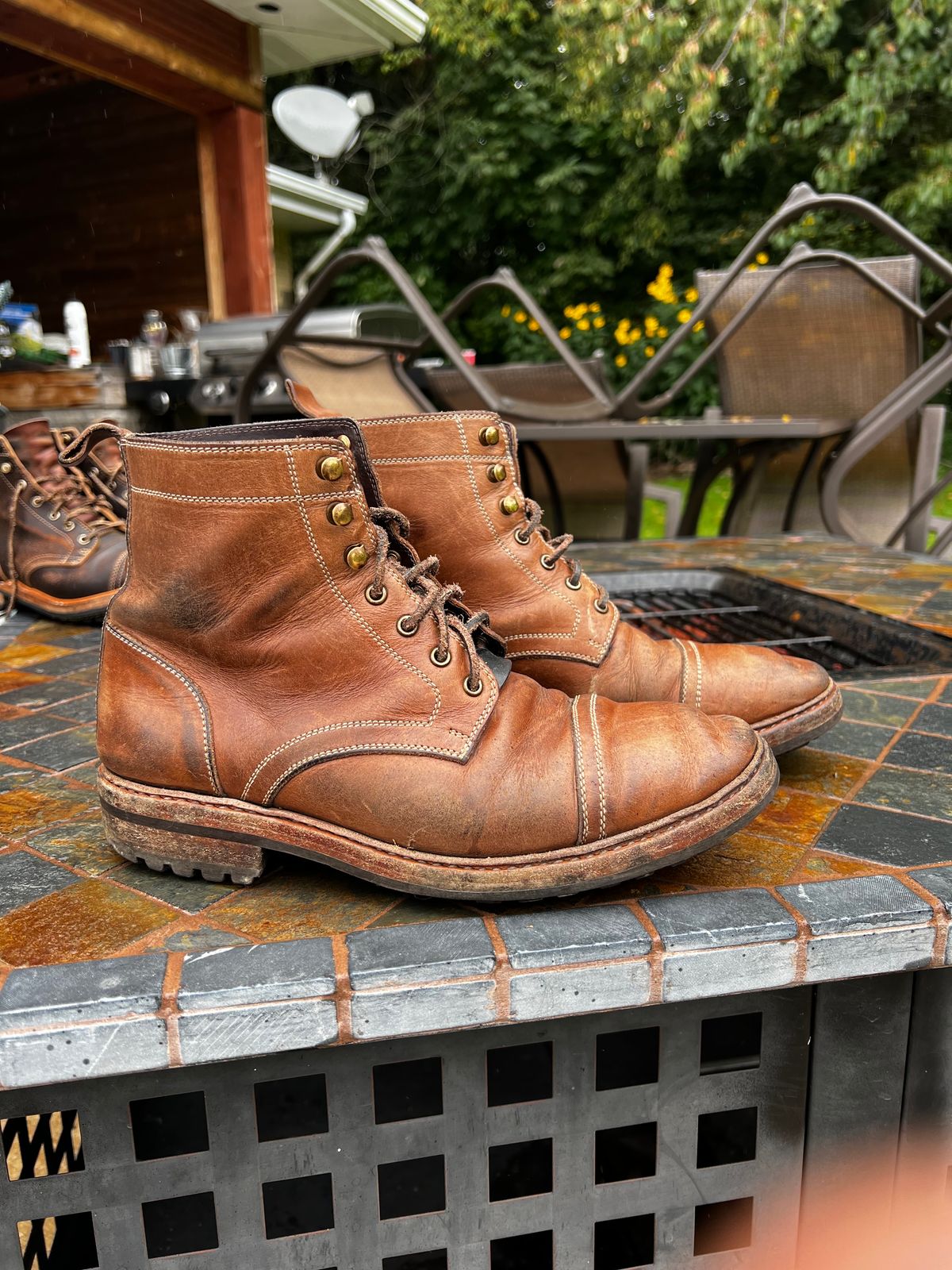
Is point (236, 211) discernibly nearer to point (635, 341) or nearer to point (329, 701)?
point (635, 341)

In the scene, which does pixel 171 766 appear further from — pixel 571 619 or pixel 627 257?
pixel 627 257

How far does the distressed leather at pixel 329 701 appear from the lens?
2.67 feet

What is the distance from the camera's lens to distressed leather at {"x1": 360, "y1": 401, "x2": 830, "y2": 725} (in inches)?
41.2

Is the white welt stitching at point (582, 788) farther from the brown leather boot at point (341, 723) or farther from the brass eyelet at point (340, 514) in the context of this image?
the brass eyelet at point (340, 514)

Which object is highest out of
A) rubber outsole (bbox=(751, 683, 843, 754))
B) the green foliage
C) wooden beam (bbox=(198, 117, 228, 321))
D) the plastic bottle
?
the green foliage

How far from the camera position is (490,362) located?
10.8 metres

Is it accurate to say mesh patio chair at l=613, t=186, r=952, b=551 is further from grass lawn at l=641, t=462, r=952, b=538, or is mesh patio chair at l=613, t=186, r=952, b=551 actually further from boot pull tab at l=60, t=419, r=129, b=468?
grass lawn at l=641, t=462, r=952, b=538

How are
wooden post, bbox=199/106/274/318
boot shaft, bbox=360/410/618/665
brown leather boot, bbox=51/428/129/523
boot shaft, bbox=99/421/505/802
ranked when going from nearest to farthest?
boot shaft, bbox=99/421/505/802 → boot shaft, bbox=360/410/618/665 → brown leather boot, bbox=51/428/129/523 → wooden post, bbox=199/106/274/318

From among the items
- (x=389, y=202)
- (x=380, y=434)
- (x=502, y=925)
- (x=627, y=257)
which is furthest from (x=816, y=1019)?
(x=389, y=202)

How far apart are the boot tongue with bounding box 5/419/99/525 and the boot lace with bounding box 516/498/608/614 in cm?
135

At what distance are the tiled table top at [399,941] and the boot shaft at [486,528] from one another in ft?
0.98

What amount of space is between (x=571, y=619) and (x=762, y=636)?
35.6 inches

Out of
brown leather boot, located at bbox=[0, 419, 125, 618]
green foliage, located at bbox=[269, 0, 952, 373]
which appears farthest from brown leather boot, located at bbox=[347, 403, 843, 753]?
green foliage, located at bbox=[269, 0, 952, 373]

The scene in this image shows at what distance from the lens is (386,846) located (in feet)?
2.77
